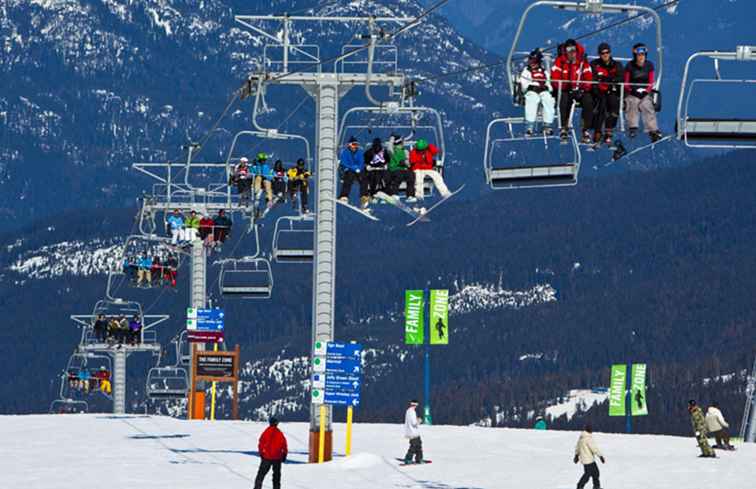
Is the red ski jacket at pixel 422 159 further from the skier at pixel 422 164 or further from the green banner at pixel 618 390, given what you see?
the green banner at pixel 618 390

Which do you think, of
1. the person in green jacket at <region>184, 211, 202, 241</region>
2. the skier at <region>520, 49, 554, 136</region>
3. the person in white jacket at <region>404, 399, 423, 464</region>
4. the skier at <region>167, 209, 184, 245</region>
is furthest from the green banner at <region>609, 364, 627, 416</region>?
the skier at <region>520, 49, 554, 136</region>

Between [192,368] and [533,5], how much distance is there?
43.5 m

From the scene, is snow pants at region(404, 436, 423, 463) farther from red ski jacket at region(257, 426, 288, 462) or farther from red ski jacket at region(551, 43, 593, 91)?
red ski jacket at region(551, 43, 593, 91)

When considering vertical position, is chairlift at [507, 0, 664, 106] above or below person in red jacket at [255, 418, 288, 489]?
above

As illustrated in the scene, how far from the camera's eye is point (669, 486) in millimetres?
44562

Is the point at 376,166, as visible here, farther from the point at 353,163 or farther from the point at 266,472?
the point at 266,472

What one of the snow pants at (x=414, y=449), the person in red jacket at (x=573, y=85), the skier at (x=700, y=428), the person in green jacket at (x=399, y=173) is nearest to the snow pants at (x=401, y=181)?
the person in green jacket at (x=399, y=173)

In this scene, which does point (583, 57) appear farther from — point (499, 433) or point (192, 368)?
point (192, 368)

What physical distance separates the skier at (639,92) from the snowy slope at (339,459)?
41.3 ft

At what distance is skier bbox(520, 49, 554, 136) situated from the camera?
3259 centimetres

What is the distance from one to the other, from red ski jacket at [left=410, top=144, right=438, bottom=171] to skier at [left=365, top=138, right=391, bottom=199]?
0.66 metres

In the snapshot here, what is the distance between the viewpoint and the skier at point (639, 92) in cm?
3181

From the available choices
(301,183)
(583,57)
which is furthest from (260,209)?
(583,57)

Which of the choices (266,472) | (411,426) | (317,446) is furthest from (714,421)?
(266,472)
